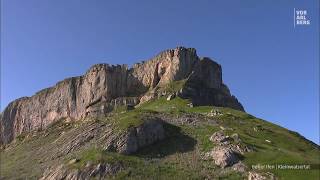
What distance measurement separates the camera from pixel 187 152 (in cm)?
10300

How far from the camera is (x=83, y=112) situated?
193125 millimetres

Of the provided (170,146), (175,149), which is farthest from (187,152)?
(170,146)

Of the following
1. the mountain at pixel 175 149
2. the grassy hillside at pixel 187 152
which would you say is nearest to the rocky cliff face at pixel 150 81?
the mountain at pixel 175 149

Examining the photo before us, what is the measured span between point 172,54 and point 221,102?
26204 millimetres

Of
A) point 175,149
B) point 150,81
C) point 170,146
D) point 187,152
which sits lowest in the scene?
point 187,152

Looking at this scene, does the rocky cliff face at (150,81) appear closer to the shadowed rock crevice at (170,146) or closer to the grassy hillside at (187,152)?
the grassy hillside at (187,152)

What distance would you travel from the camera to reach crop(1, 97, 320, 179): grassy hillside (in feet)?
298

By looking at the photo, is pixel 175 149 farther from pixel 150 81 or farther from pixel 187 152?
pixel 150 81

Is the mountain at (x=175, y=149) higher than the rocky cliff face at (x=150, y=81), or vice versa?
the rocky cliff face at (x=150, y=81)

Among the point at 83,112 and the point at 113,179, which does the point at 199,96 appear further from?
the point at 113,179

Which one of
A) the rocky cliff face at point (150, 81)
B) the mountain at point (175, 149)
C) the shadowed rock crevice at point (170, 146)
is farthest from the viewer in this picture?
the rocky cliff face at point (150, 81)

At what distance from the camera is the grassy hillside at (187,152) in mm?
90875

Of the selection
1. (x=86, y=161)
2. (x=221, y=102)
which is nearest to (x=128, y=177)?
(x=86, y=161)

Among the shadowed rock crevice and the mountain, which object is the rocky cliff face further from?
the shadowed rock crevice
